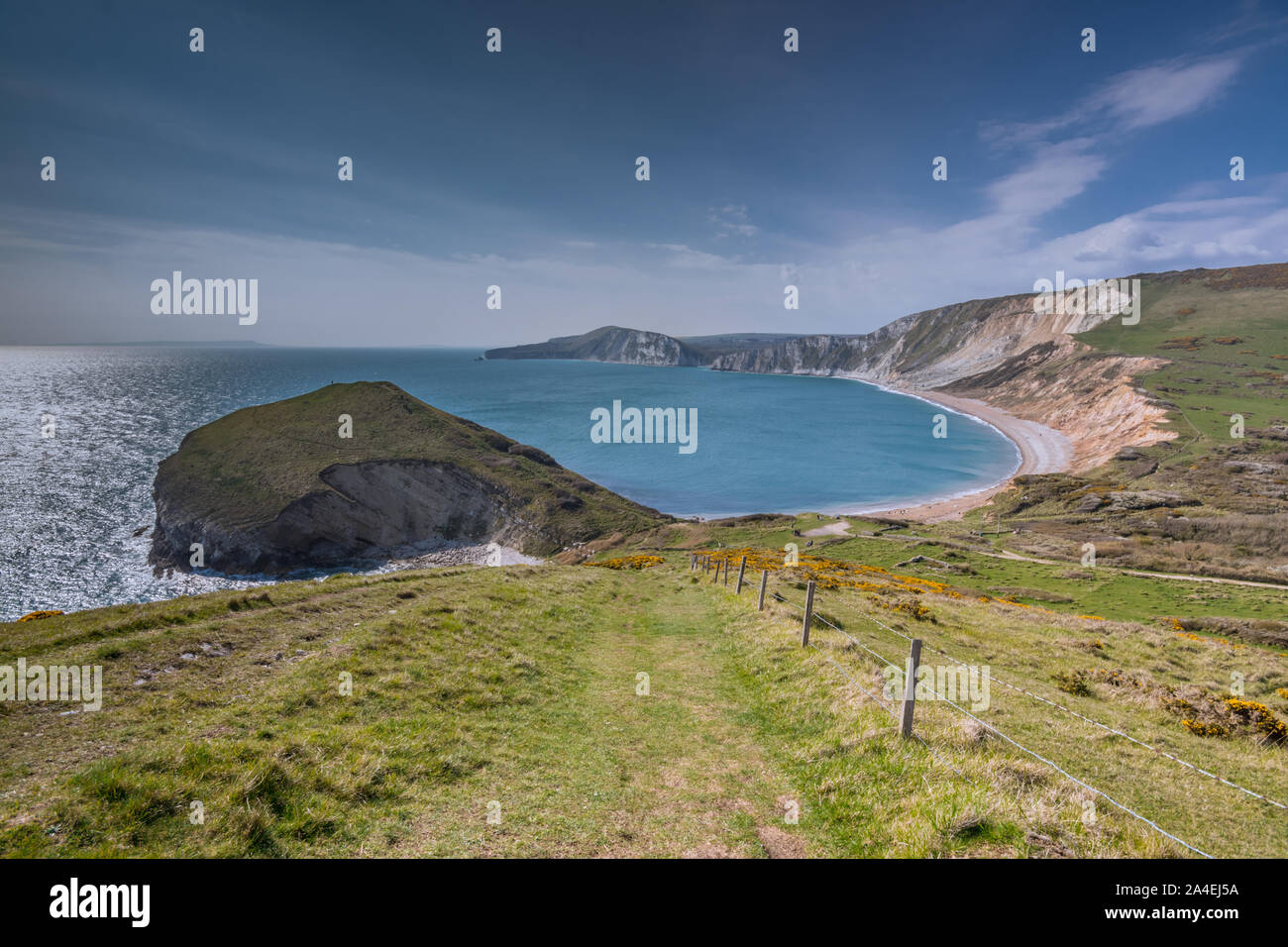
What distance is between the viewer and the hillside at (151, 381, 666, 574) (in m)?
57.8

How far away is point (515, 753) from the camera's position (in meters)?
10.3

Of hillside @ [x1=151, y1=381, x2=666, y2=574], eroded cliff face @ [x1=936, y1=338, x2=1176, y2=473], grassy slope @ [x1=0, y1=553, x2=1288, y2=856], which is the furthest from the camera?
eroded cliff face @ [x1=936, y1=338, x2=1176, y2=473]

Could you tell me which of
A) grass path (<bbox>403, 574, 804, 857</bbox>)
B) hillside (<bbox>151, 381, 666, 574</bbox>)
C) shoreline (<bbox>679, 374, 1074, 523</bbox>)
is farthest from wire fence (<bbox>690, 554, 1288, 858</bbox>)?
shoreline (<bbox>679, 374, 1074, 523</bbox>)

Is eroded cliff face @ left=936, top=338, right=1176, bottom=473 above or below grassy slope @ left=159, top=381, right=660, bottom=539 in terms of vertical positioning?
above

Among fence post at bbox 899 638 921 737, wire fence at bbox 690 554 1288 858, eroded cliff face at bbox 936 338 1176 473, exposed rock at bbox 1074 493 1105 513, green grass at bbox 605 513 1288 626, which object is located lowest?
green grass at bbox 605 513 1288 626

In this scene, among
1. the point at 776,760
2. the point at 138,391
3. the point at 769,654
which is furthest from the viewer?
the point at 138,391

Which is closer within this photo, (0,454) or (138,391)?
(0,454)

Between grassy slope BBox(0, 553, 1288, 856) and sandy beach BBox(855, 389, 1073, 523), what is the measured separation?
251ft

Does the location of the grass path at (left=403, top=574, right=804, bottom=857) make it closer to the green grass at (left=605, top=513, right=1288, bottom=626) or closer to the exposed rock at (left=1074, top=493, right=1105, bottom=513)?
the green grass at (left=605, top=513, right=1288, bottom=626)

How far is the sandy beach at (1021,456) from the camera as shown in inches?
3403
